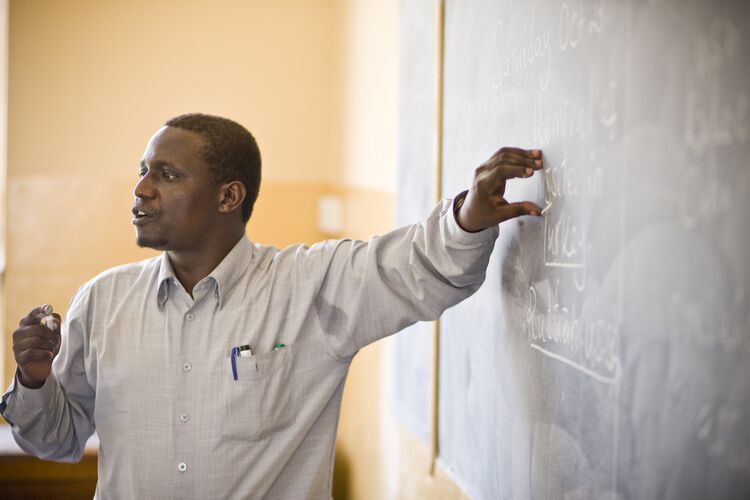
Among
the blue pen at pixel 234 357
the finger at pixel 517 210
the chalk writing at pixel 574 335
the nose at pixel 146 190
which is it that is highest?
the nose at pixel 146 190

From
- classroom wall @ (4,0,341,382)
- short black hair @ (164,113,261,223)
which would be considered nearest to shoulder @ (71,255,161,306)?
short black hair @ (164,113,261,223)

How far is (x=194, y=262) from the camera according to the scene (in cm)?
177

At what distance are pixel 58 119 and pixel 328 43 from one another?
140 cm

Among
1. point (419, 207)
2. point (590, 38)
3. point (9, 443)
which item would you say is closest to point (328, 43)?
point (419, 207)

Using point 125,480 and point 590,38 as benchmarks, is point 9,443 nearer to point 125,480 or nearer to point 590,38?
point 125,480

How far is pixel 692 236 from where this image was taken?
2.98 ft

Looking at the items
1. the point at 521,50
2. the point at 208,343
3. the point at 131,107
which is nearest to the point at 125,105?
the point at 131,107

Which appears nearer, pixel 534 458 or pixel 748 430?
pixel 748 430

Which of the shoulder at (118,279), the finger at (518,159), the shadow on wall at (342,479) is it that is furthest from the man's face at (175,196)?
the shadow on wall at (342,479)

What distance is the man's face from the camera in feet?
5.58

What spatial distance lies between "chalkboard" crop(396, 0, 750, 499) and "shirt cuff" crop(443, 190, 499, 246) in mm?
62

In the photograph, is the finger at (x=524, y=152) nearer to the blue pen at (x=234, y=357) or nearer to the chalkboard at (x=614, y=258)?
the chalkboard at (x=614, y=258)

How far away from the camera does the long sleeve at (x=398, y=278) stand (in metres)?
1.43

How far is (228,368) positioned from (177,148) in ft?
1.63
